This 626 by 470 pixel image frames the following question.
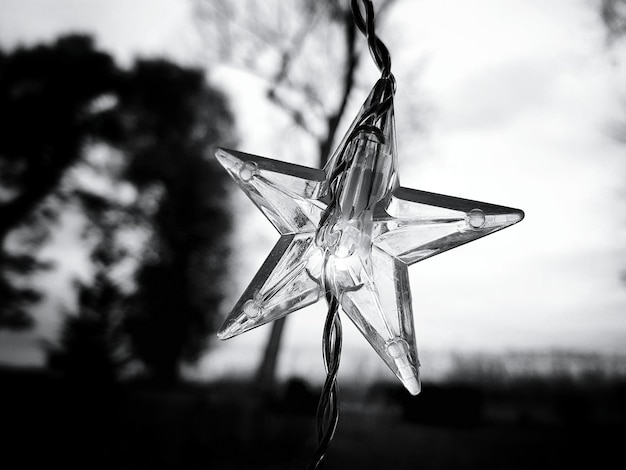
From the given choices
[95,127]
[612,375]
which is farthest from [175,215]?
[612,375]

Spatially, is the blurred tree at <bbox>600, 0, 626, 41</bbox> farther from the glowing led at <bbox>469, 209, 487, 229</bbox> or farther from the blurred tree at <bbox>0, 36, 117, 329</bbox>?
the blurred tree at <bbox>0, 36, 117, 329</bbox>

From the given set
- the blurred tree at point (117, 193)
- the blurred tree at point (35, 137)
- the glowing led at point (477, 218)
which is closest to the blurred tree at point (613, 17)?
the glowing led at point (477, 218)

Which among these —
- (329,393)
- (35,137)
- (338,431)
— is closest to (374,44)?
(329,393)

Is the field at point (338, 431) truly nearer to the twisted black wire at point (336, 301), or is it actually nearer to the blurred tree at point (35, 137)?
the blurred tree at point (35, 137)

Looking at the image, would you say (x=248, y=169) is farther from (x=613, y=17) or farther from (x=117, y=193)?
(x=117, y=193)

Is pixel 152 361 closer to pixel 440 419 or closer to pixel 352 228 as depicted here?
pixel 440 419
